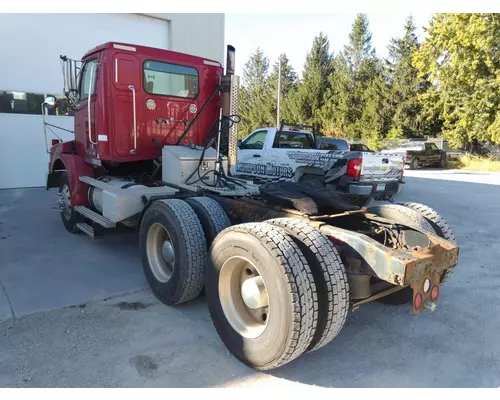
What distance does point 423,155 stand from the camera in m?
24.8

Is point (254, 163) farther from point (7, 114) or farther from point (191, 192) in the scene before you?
point (7, 114)

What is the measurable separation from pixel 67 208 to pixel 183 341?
14.1 feet

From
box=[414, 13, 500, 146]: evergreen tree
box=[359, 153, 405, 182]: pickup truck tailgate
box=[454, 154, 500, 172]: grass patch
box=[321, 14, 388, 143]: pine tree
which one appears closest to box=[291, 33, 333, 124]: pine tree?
box=[321, 14, 388, 143]: pine tree

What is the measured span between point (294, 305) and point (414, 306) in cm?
82

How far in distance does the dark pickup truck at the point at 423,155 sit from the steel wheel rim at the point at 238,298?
23235 millimetres

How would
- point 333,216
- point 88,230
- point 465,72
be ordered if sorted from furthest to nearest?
1. point 465,72
2. point 88,230
3. point 333,216

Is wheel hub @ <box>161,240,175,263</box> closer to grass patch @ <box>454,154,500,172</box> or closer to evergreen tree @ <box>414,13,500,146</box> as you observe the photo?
grass patch @ <box>454,154,500,172</box>

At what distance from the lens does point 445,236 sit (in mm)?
3785

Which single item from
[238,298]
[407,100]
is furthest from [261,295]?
[407,100]

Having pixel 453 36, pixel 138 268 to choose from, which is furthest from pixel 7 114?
pixel 453 36

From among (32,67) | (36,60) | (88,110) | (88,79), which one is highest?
(36,60)

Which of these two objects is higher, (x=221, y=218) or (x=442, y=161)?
(x=221, y=218)

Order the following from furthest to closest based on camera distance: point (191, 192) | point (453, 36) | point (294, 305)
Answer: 1. point (453, 36)
2. point (191, 192)
3. point (294, 305)

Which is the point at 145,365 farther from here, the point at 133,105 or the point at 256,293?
the point at 133,105
